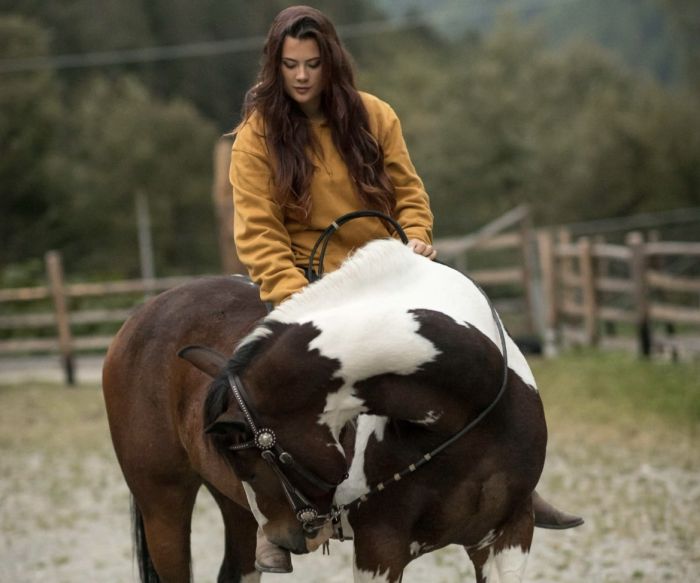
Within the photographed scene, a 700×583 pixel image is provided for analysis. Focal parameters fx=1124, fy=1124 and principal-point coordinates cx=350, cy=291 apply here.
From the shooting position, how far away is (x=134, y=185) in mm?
34312

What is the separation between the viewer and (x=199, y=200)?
3594cm

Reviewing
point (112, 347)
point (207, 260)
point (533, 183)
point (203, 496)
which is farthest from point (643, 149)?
point (112, 347)

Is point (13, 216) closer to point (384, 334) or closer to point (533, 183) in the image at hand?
point (533, 183)

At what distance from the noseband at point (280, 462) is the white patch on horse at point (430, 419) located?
30 centimetres

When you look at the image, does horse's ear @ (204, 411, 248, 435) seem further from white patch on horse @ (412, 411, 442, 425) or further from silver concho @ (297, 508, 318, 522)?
white patch on horse @ (412, 411, 442, 425)

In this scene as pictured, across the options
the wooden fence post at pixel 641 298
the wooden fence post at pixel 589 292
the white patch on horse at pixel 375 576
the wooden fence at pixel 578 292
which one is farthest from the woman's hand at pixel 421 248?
the wooden fence post at pixel 589 292

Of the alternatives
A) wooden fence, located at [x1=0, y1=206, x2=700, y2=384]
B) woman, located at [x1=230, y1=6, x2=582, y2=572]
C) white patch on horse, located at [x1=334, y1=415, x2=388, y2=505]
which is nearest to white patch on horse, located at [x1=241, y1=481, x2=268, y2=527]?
white patch on horse, located at [x1=334, y1=415, x2=388, y2=505]

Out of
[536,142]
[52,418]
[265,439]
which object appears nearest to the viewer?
[265,439]

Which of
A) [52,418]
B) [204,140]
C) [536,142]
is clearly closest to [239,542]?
[52,418]

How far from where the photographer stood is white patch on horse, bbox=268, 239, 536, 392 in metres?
3.01

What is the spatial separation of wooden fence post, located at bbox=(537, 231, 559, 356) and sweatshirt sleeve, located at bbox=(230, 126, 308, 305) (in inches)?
437

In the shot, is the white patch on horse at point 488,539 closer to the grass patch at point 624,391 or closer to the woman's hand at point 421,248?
the woman's hand at point 421,248

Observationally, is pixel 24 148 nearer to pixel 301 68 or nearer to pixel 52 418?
pixel 52 418

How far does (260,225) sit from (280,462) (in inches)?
32.6
